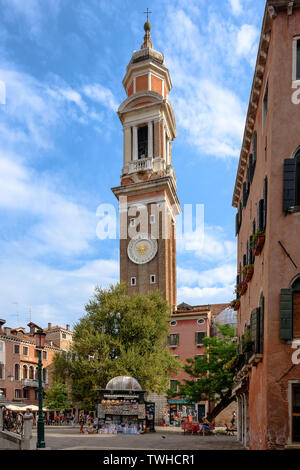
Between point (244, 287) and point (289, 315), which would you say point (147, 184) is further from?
point (289, 315)

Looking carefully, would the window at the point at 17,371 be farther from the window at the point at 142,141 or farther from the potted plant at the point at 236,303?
the potted plant at the point at 236,303

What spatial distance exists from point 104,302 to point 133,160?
23.9m

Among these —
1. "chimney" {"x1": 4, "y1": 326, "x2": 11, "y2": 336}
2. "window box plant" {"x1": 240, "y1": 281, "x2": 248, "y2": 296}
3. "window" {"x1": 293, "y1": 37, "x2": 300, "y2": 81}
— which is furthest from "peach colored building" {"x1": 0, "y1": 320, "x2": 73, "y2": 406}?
"window" {"x1": 293, "y1": 37, "x2": 300, "y2": 81}

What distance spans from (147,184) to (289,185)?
135 feet

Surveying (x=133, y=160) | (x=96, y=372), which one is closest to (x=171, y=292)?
(x=133, y=160)

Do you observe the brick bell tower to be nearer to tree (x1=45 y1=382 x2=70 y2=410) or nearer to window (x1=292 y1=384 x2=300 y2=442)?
tree (x1=45 y1=382 x2=70 y2=410)

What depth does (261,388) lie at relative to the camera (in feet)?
47.6

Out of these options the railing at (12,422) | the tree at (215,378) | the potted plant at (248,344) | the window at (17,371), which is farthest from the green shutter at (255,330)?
the window at (17,371)

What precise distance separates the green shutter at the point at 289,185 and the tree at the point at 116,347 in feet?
77.1

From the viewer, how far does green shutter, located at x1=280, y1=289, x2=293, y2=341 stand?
44.1 feet

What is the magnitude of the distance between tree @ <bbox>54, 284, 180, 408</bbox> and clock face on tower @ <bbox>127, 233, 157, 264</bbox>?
45.6ft

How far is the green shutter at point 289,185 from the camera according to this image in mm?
13938

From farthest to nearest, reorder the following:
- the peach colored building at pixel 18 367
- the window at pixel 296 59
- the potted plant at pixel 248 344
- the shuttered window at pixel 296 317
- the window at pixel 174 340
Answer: the peach colored building at pixel 18 367
the window at pixel 174 340
the potted plant at pixel 248 344
the window at pixel 296 59
the shuttered window at pixel 296 317
